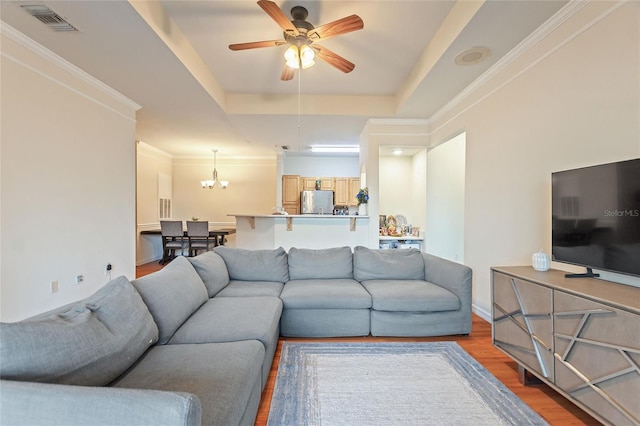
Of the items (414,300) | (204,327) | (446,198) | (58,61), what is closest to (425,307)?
(414,300)

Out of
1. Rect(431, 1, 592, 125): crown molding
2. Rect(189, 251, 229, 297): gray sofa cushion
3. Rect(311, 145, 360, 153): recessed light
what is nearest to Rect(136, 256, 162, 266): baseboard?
Rect(189, 251, 229, 297): gray sofa cushion

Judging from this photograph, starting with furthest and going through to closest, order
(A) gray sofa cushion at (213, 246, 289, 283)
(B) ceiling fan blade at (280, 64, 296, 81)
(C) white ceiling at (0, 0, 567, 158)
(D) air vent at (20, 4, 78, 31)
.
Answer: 1. (A) gray sofa cushion at (213, 246, 289, 283)
2. (B) ceiling fan blade at (280, 64, 296, 81)
3. (C) white ceiling at (0, 0, 567, 158)
4. (D) air vent at (20, 4, 78, 31)

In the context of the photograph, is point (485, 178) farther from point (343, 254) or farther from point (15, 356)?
point (15, 356)

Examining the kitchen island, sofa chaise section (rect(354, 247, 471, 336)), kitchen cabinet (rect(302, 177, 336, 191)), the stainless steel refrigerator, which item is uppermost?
kitchen cabinet (rect(302, 177, 336, 191))

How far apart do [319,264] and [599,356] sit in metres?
2.28

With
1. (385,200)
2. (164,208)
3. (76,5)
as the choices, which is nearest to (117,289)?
(76,5)

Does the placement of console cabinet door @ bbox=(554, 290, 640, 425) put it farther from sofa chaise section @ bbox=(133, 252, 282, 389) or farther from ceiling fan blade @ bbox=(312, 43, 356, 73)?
ceiling fan blade @ bbox=(312, 43, 356, 73)

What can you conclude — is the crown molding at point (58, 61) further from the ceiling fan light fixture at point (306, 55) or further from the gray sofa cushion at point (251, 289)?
the gray sofa cushion at point (251, 289)

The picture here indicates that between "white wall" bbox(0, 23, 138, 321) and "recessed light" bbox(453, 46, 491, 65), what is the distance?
4019mm

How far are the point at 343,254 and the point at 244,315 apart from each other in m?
1.52

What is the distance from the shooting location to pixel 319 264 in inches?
125

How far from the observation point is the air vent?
212 cm

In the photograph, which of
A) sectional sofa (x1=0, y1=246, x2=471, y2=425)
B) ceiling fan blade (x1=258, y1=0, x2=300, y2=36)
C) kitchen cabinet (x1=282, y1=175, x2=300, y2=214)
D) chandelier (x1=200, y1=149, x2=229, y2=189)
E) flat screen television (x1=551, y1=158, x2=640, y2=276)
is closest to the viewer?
sectional sofa (x1=0, y1=246, x2=471, y2=425)

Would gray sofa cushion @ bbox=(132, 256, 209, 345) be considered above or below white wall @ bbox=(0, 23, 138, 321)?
below
